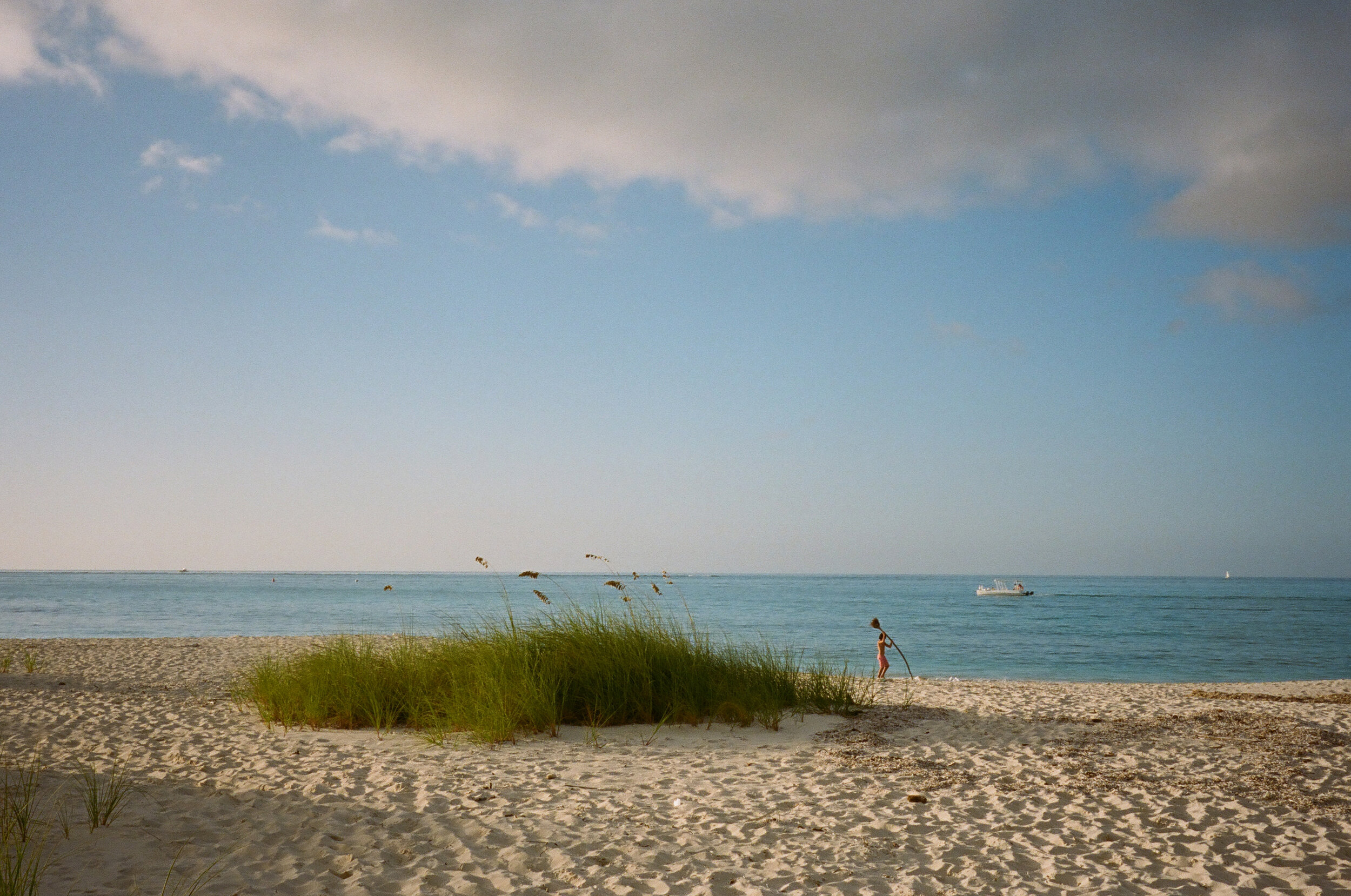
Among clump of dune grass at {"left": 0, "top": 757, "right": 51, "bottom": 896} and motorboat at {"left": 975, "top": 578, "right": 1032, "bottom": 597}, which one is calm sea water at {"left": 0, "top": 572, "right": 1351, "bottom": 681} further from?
clump of dune grass at {"left": 0, "top": 757, "right": 51, "bottom": 896}

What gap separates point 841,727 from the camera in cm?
946

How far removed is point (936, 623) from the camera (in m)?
43.6

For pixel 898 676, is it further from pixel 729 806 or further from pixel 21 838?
pixel 21 838

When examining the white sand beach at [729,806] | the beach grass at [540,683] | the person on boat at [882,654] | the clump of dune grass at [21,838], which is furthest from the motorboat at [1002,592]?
the clump of dune grass at [21,838]

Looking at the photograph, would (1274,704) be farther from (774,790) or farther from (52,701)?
(52,701)

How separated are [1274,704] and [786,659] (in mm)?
7312

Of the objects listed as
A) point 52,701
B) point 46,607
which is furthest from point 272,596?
point 52,701

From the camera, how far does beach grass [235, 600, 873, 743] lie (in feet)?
29.5

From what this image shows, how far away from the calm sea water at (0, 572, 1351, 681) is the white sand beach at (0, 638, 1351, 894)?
275 centimetres

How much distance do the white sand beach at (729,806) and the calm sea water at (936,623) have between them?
2.75 m

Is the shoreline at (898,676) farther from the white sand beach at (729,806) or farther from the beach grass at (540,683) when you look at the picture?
the white sand beach at (729,806)

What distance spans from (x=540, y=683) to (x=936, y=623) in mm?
38686

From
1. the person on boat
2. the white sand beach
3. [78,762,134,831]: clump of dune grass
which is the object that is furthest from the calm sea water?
[78,762,134,831]: clump of dune grass

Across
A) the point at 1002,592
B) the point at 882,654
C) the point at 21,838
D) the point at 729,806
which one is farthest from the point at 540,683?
the point at 1002,592
